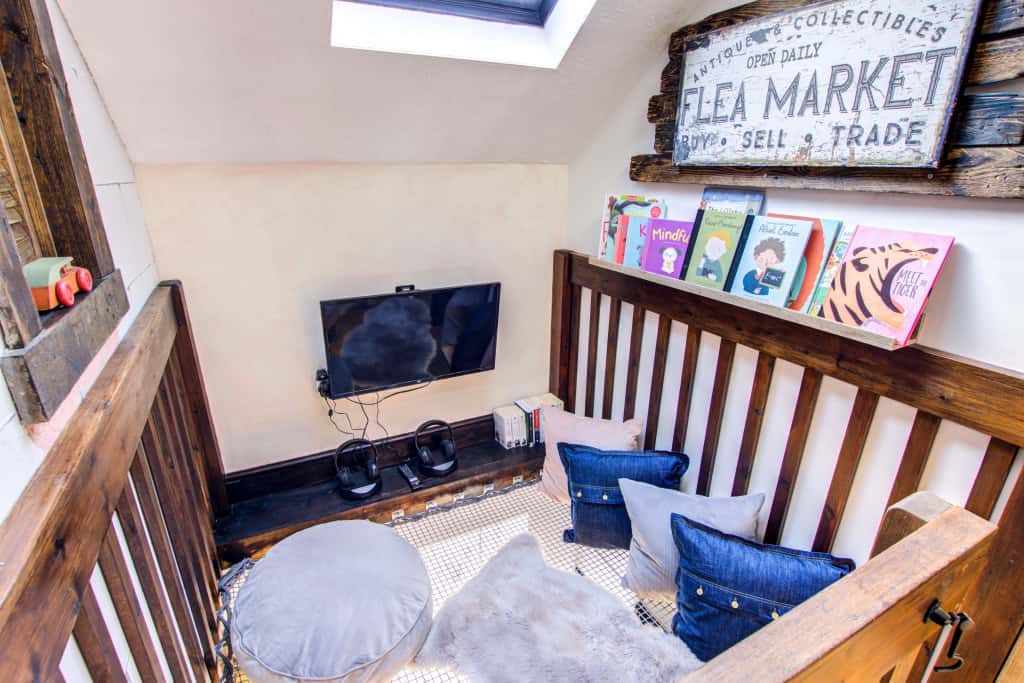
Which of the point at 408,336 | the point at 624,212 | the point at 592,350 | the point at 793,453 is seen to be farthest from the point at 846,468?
the point at 408,336

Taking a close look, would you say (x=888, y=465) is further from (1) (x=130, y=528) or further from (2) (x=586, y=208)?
(1) (x=130, y=528)

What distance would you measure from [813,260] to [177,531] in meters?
2.01

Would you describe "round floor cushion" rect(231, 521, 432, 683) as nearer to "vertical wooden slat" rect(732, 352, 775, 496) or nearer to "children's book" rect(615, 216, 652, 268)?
"vertical wooden slat" rect(732, 352, 775, 496)

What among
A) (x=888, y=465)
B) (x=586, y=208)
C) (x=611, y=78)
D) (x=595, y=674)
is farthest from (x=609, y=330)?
(x=595, y=674)

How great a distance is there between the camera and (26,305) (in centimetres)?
70

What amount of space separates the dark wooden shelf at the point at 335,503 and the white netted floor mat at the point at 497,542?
0.30 feet

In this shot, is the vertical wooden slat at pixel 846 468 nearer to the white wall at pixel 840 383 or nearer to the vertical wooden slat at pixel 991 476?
the white wall at pixel 840 383

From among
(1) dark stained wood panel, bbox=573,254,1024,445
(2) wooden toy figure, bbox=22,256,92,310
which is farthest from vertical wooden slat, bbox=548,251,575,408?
(2) wooden toy figure, bbox=22,256,92,310

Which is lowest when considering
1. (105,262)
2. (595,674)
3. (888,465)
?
(595,674)

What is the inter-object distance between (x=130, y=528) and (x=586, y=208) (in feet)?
7.21

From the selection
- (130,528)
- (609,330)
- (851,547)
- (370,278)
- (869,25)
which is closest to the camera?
(130,528)

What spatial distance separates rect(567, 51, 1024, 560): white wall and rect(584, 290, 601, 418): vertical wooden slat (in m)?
0.19

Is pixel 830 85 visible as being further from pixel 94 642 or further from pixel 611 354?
pixel 94 642

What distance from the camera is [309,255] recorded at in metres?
2.27
